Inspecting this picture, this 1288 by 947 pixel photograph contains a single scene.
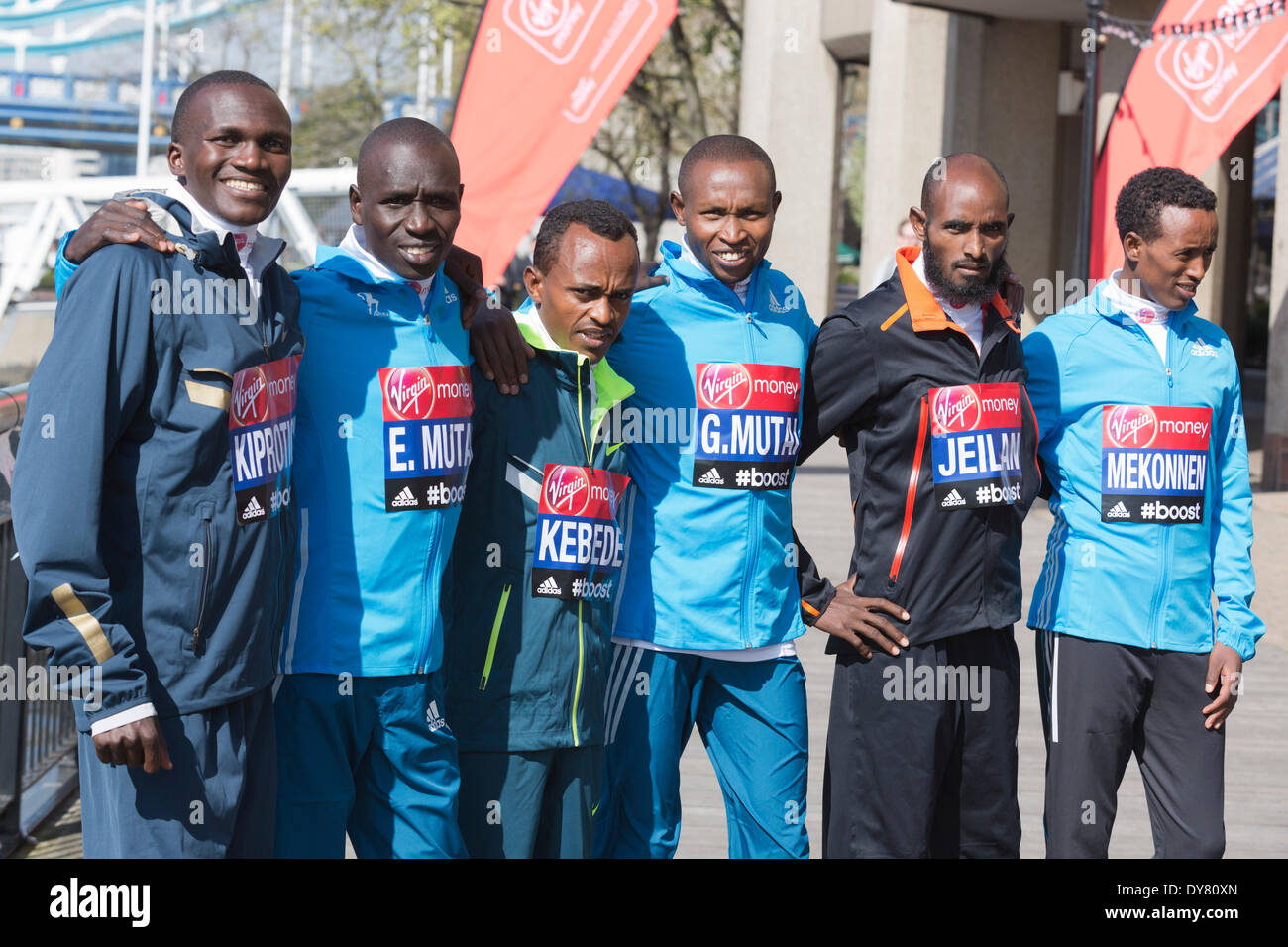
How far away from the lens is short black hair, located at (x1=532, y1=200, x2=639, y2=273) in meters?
4.05

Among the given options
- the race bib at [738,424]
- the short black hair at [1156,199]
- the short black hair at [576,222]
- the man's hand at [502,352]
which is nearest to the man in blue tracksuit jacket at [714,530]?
the race bib at [738,424]

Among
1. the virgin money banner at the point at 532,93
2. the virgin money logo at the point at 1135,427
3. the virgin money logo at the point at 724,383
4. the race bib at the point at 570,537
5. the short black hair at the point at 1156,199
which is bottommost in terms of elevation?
the race bib at the point at 570,537

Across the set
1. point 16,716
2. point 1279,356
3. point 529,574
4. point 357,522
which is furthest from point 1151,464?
point 1279,356

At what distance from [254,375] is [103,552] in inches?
19.2

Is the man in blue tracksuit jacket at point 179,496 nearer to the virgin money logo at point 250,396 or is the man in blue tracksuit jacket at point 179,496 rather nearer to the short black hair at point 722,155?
the virgin money logo at point 250,396

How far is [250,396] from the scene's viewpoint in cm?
343

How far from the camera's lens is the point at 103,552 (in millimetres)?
3287

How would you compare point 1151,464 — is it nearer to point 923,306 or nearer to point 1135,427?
point 1135,427

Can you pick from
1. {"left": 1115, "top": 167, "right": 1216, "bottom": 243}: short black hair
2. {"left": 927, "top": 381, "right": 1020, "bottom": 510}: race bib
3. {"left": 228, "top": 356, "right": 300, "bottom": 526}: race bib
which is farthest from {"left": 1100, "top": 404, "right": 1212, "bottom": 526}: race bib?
{"left": 228, "top": 356, "right": 300, "bottom": 526}: race bib

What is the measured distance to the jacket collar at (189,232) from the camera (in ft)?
11.0

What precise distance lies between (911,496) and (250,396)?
168 cm

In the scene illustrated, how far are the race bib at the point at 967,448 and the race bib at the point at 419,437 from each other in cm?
122
